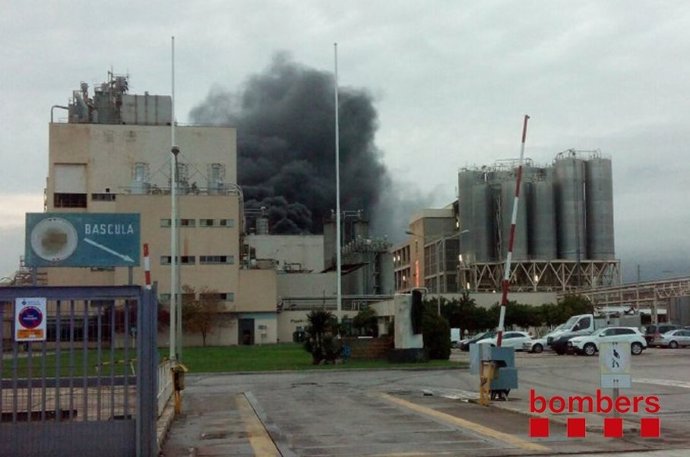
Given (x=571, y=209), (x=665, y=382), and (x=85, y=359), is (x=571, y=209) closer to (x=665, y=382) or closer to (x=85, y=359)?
(x=665, y=382)

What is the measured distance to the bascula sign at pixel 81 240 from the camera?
1457 cm

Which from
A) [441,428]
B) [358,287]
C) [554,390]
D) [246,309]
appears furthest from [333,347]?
[358,287]

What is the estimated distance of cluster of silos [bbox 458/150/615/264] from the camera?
313ft

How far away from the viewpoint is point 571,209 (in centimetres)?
9600

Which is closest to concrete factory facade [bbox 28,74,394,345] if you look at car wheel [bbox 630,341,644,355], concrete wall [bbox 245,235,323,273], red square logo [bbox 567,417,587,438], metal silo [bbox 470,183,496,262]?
concrete wall [bbox 245,235,323,273]

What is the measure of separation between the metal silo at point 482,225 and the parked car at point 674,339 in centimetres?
4184

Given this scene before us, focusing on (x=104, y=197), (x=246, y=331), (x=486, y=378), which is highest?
(x=104, y=197)

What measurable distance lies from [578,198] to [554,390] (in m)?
77.1

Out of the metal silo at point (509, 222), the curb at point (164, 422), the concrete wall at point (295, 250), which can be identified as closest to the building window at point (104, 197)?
the concrete wall at point (295, 250)

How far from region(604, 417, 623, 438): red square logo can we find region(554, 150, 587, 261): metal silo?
277 ft

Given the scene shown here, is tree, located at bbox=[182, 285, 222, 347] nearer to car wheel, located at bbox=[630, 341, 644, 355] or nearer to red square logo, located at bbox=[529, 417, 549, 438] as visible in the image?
car wheel, located at bbox=[630, 341, 644, 355]

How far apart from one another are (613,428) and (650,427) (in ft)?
2.77

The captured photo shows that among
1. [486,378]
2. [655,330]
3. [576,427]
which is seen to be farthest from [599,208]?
[576,427]

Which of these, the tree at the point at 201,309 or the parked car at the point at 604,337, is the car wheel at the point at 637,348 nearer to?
the parked car at the point at 604,337
